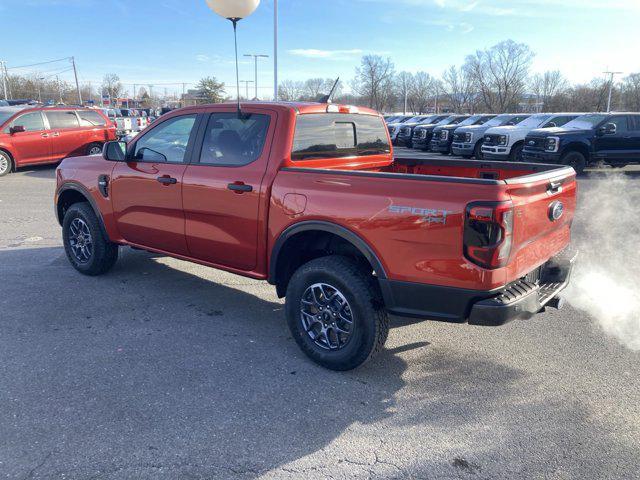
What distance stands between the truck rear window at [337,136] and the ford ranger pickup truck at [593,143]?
11.2 m

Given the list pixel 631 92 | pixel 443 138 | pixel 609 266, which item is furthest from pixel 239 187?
pixel 631 92

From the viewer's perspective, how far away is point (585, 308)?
192 inches

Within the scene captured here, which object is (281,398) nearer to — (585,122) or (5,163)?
(5,163)

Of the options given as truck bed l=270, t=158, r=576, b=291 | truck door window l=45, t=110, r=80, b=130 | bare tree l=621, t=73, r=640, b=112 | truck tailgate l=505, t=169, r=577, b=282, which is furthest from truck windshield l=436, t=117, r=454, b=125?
bare tree l=621, t=73, r=640, b=112

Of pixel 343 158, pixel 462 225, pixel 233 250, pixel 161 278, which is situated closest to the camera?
pixel 462 225

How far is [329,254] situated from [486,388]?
1447 mm

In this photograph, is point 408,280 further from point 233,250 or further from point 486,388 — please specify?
point 233,250

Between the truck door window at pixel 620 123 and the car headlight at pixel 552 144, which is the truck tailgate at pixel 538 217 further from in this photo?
the truck door window at pixel 620 123

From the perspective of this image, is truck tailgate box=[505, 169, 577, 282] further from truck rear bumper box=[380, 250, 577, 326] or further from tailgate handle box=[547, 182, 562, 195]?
truck rear bumper box=[380, 250, 577, 326]

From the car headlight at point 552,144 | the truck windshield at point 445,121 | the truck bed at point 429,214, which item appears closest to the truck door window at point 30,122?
the truck bed at point 429,214

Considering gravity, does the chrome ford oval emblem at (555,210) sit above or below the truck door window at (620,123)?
below

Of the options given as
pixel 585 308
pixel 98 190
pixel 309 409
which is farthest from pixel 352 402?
pixel 98 190

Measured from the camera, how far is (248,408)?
10.7ft

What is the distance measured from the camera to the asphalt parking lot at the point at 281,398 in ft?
9.05
